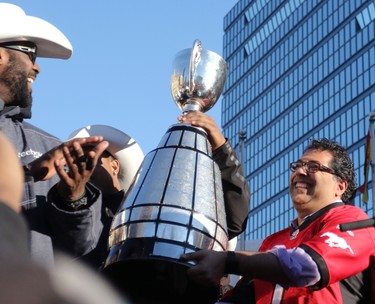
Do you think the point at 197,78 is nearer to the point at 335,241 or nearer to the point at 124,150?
the point at 124,150

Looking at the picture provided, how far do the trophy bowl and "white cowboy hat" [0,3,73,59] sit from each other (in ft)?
1.67

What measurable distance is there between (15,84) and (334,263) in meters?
1.20

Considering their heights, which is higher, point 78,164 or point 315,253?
point 315,253

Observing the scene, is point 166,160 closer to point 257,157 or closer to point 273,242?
point 273,242

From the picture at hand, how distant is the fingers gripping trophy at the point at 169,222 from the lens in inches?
63.1

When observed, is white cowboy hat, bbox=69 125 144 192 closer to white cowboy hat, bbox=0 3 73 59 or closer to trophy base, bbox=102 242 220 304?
white cowboy hat, bbox=0 3 73 59

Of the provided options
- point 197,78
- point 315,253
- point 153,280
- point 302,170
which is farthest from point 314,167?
point 153,280

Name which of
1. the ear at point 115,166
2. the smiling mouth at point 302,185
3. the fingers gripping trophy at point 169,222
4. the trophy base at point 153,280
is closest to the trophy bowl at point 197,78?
the fingers gripping trophy at point 169,222

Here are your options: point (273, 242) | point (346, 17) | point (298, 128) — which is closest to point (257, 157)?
point (298, 128)

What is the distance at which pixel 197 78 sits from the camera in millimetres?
2193

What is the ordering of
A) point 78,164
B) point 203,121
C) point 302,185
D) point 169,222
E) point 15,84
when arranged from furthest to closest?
point 302,185 < point 15,84 < point 203,121 < point 78,164 < point 169,222

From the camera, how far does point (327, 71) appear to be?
50.7 meters

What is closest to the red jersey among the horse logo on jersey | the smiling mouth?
the horse logo on jersey

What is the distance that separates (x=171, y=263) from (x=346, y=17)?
49.7 m
